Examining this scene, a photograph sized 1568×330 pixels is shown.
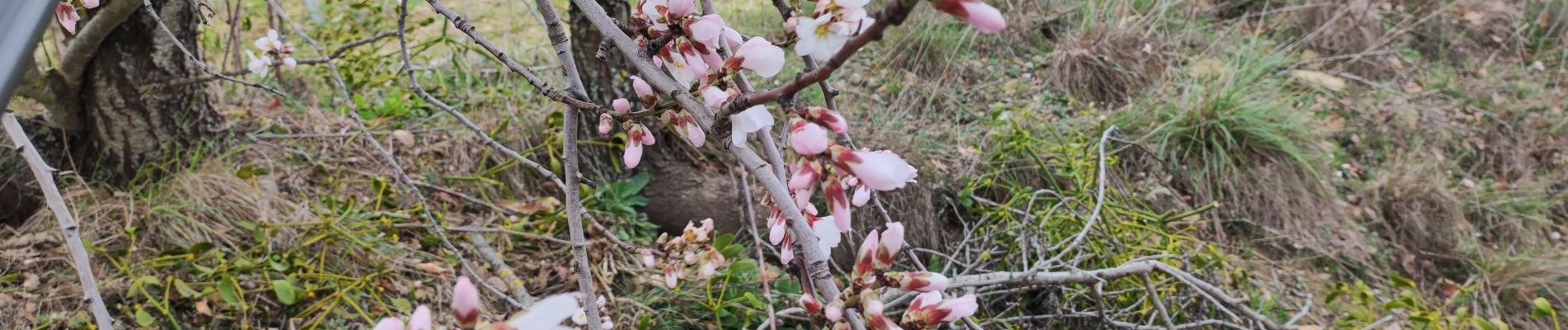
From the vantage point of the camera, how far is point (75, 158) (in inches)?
75.1

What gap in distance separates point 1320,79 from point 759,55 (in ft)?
11.1

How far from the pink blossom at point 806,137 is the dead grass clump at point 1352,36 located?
359 cm

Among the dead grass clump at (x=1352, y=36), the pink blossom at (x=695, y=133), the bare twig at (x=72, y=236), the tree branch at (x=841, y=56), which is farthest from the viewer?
the dead grass clump at (x=1352, y=36)

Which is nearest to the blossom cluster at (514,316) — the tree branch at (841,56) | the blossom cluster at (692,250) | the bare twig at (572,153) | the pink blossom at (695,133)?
the tree branch at (841,56)

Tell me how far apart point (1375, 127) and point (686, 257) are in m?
2.95

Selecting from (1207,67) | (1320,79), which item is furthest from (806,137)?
(1320,79)

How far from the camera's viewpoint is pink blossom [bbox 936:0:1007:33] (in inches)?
17.4

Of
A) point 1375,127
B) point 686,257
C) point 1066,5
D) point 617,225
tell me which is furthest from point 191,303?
point 1375,127

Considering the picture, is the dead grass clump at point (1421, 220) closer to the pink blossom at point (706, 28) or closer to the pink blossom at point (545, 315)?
the pink blossom at point (706, 28)

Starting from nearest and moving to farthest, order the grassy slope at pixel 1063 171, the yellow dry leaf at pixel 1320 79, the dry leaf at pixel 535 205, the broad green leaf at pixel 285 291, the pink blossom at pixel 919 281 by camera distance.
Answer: the pink blossom at pixel 919 281 → the broad green leaf at pixel 285 291 → the grassy slope at pixel 1063 171 → the dry leaf at pixel 535 205 → the yellow dry leaf at pixel 1320 79

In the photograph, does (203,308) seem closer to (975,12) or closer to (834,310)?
(834,310)

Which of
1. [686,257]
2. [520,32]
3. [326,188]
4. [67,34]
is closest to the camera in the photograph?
[686,257]

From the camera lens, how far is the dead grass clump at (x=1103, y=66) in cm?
310

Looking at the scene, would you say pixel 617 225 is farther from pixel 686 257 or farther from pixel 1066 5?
pixel 1066 5
